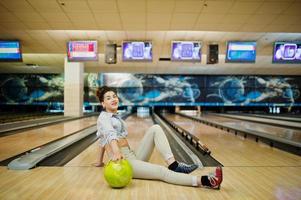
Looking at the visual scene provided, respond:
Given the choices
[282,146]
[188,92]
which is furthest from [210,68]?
[282,146]

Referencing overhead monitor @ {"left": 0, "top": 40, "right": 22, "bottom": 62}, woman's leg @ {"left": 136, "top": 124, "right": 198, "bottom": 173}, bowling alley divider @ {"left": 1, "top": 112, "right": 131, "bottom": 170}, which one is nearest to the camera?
woman's leg @ {"left": 136, "top": 124, "right": 198, "bottom": 173}

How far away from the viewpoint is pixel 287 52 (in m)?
7.69

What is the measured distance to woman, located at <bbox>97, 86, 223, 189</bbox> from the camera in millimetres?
2365

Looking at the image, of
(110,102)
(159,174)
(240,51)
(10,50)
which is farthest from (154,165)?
(10,50)

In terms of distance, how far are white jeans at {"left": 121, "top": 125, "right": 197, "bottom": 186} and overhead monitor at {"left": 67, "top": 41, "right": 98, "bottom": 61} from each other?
537 cm

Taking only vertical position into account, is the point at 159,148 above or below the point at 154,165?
above

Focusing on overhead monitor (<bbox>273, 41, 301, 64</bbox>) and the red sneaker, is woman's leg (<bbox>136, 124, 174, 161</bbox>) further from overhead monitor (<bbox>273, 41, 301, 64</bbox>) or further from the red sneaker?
overhead monitor (<bbox>273, 41, 301, 64</bbox>)

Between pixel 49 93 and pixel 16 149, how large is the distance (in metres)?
12.6

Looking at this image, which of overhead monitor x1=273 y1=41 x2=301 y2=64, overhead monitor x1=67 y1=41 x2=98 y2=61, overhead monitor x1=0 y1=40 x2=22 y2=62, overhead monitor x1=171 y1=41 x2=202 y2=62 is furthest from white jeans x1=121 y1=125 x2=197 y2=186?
overhead monitor x1=0 y1=40 x2=22 y2=62

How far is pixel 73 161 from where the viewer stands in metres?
3.54

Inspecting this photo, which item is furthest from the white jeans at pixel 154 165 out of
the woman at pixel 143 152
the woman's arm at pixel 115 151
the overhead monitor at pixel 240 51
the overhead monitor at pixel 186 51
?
the overhead monitor at pixel 240 51

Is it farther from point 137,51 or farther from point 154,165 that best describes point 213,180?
point 137,51

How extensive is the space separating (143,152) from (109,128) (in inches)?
19.0

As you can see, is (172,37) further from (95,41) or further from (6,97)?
(6,97)
